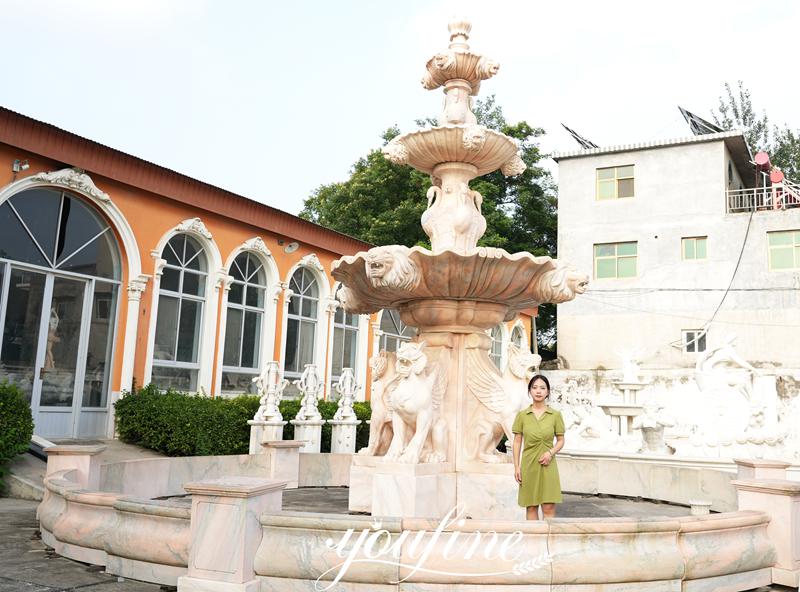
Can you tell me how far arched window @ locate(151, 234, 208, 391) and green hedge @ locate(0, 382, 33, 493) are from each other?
17.2 feet

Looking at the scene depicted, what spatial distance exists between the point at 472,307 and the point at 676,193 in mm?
20584

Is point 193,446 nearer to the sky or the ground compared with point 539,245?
nearer to the ground

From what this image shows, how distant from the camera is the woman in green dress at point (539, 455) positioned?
16.7 ft

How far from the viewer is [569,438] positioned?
1470 cm

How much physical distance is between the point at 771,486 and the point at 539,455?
1632mm

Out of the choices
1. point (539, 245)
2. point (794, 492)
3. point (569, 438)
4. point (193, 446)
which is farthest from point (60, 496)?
point (539, 245)

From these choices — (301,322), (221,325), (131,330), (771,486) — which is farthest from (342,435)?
(771,486)

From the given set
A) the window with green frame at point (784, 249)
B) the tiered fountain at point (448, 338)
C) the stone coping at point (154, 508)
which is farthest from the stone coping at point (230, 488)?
the window with green frame at point (784, 249)

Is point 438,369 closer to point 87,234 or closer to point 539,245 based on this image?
point 87,234

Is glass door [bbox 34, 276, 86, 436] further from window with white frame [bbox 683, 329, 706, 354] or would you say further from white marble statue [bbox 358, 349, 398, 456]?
window with white frame [bbox 683, 329, 706, 354]

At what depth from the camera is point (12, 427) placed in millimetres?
8703

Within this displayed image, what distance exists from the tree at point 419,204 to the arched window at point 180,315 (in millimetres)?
13261

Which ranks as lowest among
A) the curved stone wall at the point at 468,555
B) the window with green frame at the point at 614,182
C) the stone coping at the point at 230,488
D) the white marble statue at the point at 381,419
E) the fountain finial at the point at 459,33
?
the curved stone wall at the point at 468,555

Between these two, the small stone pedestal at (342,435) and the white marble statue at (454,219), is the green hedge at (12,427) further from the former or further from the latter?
the small stone pedestal at (342,435)
